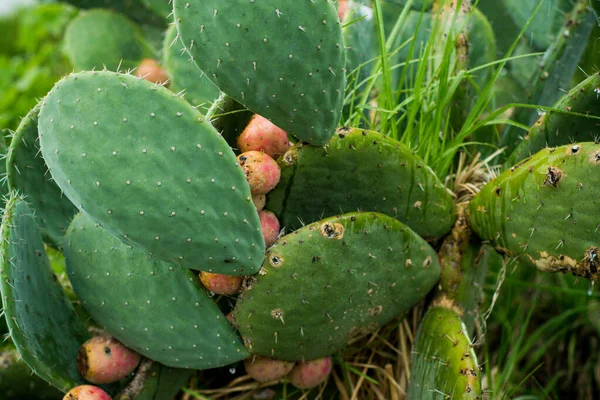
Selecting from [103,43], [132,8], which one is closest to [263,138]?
[103,43]

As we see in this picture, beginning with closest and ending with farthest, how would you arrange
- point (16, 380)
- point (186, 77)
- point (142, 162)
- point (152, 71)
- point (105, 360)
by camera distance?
1. point (142, 162)
2. point (105, 360)
3. point (16, 380)
4. point (186, 77)
5. point (152, 71)

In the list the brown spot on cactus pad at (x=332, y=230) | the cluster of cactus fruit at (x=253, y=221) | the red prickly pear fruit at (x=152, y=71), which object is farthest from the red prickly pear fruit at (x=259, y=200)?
the red prickly pear fruit at (x=152, y=71)

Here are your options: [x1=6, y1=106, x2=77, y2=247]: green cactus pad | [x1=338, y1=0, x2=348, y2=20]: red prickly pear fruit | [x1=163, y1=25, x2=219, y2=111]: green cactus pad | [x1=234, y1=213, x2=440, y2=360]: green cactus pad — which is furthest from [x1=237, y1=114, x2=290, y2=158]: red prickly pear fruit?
[x1=338, y1=0, x2=348, y2=20]: red prickly pear fruit

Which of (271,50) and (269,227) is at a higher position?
(271,50)

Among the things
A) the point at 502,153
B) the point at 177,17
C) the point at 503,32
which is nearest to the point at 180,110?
the point at 177,17

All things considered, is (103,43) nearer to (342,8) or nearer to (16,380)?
(342,8)

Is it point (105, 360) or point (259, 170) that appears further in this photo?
point (105, 360)

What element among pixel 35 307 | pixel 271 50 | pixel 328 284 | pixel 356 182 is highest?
pixel 271 50
